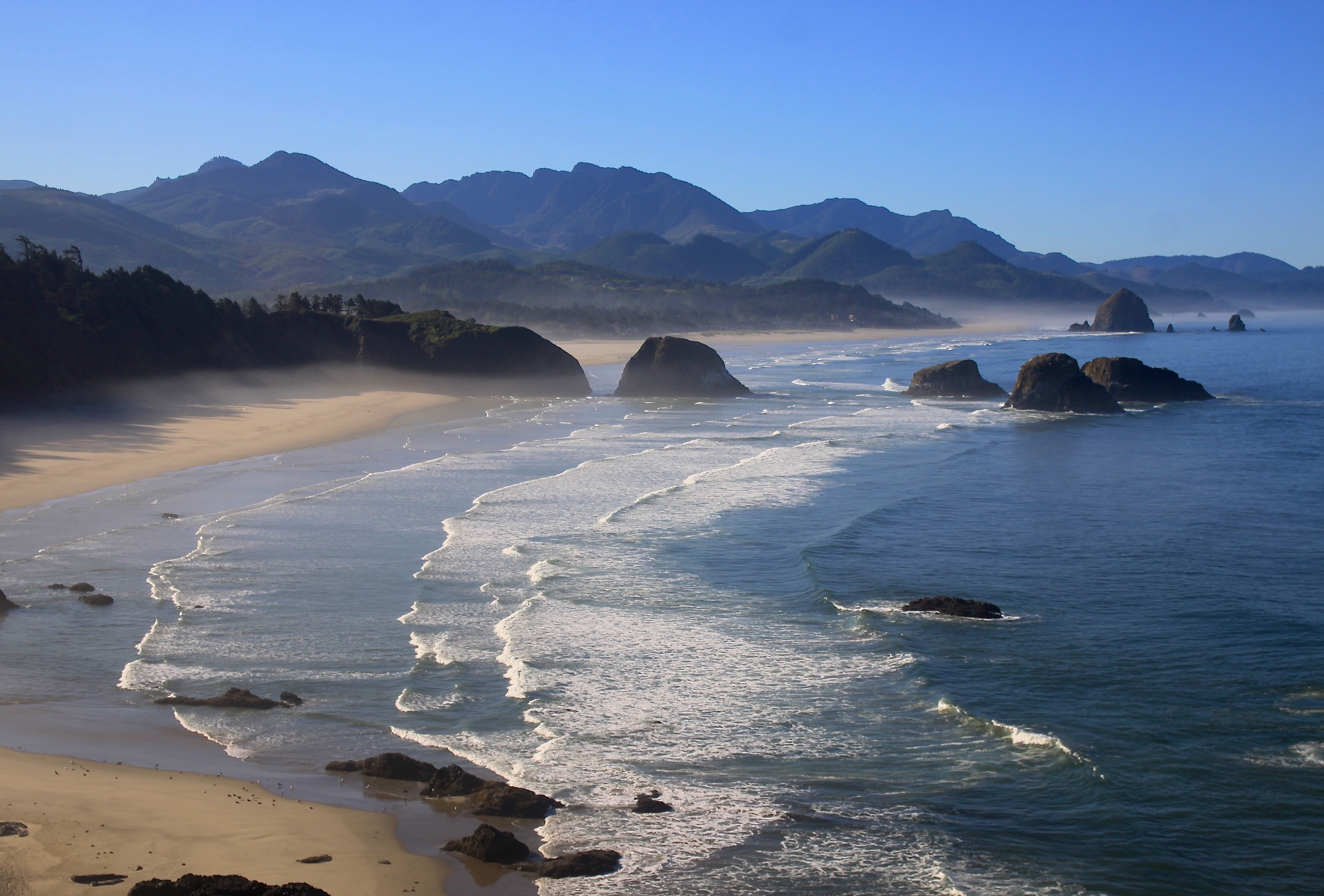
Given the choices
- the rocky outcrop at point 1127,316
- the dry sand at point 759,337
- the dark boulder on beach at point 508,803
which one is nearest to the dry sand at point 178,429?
the dark boulder on beach at point 508,803

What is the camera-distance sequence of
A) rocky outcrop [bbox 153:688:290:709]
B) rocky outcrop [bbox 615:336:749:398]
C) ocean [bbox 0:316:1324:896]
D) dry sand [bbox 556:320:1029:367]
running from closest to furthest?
ocean [bbox 0:316:1324:896], rocky outcrop [bbox 153:688:290:709], rocky outcrop [bbox 615:336:749:398], dry sand [bbox 556:320:1029:367]

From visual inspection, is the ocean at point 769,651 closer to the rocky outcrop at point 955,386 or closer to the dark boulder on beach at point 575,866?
the dark boulder on beach at point 575,866

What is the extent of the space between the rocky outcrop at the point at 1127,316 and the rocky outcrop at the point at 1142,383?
89.5 metres

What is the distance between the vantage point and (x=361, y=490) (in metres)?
22.1

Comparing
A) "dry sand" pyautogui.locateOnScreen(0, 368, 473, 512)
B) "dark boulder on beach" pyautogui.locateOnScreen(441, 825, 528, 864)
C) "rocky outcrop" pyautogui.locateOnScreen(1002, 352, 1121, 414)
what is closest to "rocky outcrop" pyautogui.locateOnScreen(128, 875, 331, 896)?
"dark boulder on beach" pyautogui.locateOnScreen(441, 825, 528, 864)

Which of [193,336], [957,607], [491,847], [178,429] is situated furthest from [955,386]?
[491,847]

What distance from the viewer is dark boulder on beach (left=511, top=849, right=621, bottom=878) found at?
7.05 metres

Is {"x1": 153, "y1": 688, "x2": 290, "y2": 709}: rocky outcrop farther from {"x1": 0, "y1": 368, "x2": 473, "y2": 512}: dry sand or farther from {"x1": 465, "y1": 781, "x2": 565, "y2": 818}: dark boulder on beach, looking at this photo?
{"x1": 0, "y1": 368, "x2": 473, "y2": 512}: dry sand

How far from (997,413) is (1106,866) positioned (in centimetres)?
3372

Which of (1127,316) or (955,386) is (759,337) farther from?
(955,386)

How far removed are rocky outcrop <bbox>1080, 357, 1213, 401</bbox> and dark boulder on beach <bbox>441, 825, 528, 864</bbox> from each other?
3924 cm

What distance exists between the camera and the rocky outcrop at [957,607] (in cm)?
1302

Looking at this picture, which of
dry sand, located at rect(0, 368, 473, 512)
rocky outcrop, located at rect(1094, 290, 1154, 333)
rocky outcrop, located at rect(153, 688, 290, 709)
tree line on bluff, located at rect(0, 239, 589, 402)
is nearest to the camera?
rocky outcrop, located at rect(153, 688, 290, 709)

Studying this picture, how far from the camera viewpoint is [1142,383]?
42094mm
